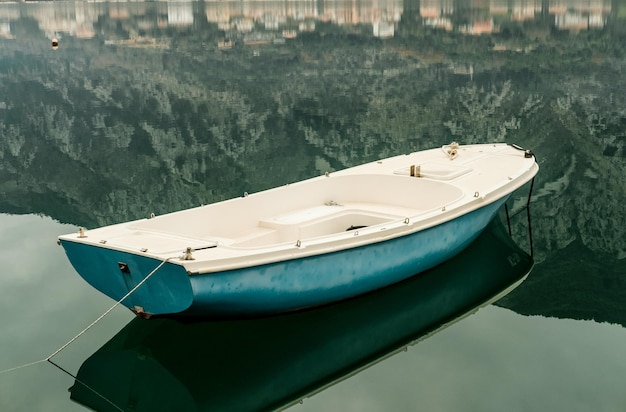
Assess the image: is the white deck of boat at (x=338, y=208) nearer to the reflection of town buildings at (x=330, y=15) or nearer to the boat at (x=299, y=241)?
the boat at (x=299, y=241)

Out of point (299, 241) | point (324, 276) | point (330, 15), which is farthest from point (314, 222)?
point (330, 15)

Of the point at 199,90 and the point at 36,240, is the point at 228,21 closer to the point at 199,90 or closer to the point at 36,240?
the point at 199,90

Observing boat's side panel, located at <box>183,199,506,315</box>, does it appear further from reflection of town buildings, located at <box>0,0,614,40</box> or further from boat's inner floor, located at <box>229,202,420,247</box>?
reflection of town buildings, located at <box>0,0,614,40</box>

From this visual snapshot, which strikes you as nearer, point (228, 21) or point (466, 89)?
point (466, 89)

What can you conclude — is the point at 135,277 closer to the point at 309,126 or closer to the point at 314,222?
the point at 314,222

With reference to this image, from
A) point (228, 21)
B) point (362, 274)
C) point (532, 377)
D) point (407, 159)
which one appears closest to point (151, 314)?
point (362, 274)

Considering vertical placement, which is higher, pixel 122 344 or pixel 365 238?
pixel 365 238

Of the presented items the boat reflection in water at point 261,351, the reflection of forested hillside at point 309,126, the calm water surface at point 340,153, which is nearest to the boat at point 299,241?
the boat reflection in water at point 261,351
